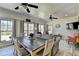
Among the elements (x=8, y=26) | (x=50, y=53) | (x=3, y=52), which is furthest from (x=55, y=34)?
(x=3, y=52)

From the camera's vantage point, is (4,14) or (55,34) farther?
(55,34)

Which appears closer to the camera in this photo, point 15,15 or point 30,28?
point 15,15

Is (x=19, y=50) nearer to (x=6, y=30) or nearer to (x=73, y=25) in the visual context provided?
(x=6, y=30)

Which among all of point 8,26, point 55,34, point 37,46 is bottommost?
point 37,46

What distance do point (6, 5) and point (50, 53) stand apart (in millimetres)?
1282

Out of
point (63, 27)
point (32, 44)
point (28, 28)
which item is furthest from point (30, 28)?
point (63, 27)

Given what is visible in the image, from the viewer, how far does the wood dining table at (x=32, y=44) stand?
1.80 m

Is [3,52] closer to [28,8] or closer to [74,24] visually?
[28,8]

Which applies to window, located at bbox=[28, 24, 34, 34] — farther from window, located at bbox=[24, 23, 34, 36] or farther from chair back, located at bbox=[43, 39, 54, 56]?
chair back, located at bbox=[43, 39, 54, 56]

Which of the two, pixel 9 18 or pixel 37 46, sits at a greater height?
pixel 9 18

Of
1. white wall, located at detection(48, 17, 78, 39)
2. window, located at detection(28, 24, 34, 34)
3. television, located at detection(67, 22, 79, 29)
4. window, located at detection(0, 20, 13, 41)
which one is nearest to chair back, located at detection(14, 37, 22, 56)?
window, located at detection(0, 20, 13, 41)

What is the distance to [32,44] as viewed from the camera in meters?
1.95

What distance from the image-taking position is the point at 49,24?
6.45 feet

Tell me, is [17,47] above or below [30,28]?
below
